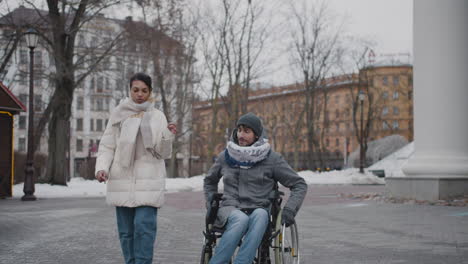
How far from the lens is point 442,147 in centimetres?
1523

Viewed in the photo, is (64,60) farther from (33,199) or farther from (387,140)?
(387,140)

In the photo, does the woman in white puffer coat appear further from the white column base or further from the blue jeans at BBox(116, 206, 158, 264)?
the white column base

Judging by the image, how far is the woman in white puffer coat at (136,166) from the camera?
4828mm

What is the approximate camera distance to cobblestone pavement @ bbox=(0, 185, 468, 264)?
7047mm

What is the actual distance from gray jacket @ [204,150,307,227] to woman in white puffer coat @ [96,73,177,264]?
0.46m

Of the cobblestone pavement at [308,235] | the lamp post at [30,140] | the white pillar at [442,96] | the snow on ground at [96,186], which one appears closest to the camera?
the cobblestone pavement at [308,235]

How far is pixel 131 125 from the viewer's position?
16.3ft

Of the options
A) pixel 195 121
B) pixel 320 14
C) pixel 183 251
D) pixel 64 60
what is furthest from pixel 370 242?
pixel 320 14

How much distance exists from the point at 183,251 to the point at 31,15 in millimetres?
20583

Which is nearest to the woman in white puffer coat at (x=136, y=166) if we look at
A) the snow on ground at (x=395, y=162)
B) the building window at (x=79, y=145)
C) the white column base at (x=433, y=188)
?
the white column base at (x=433, y=188)

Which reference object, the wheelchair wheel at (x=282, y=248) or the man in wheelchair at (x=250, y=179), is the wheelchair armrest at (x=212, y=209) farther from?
the wheelchair wheel at (x=282, y=248)

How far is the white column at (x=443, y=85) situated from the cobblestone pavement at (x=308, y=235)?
167 cm

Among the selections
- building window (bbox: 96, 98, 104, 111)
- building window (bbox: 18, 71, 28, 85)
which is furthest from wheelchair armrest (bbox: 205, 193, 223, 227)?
building window (bbox: 96, 98, 104, 111)

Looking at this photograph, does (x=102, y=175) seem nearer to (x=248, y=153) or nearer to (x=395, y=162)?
(x=248, y=153)
